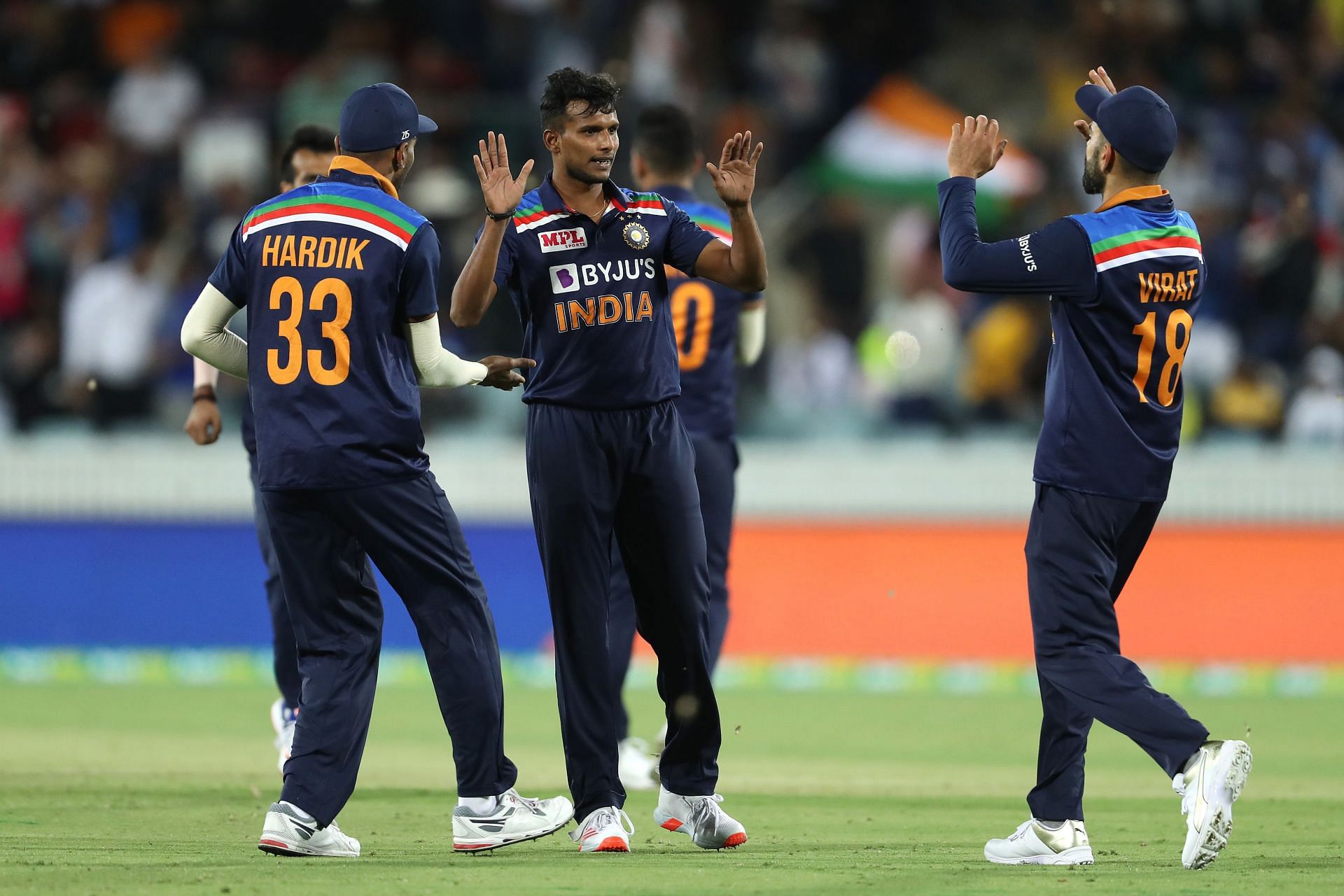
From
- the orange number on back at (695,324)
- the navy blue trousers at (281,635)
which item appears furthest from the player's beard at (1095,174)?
the navy blue trousers at (281,635)

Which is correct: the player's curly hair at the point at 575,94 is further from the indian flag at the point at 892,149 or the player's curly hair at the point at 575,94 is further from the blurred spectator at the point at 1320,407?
the indian flag at the point at 892,149

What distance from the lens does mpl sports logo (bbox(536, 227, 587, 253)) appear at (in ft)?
21.5

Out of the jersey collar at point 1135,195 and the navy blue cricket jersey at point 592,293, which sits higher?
the jersey collar at point 1135,195

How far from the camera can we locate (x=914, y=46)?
18750 millimetres

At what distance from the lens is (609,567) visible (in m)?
6.68

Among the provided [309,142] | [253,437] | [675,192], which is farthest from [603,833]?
[309,142]

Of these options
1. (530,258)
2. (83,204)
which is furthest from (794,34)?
(530,258)

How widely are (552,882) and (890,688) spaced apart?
6784 mm

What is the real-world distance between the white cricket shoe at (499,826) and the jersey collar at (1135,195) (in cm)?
277

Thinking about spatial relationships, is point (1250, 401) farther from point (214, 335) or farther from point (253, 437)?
point (214, 335)

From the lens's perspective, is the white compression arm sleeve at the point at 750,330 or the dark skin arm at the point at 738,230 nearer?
the dark skin arm at the point at 738,230

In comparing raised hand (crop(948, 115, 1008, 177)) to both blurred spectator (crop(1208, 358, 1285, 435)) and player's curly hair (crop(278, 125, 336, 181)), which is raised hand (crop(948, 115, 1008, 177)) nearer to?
player's curly hair (crop(278, 125, 336, 181))

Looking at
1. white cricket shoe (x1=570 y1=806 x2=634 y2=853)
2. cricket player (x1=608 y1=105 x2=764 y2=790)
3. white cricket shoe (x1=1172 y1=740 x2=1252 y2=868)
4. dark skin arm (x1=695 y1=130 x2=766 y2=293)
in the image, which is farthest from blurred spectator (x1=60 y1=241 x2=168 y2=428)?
white cricket shoe (x1=1172 y1=740 x2=1252 y2=868)

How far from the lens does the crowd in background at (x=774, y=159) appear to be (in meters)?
14.8
